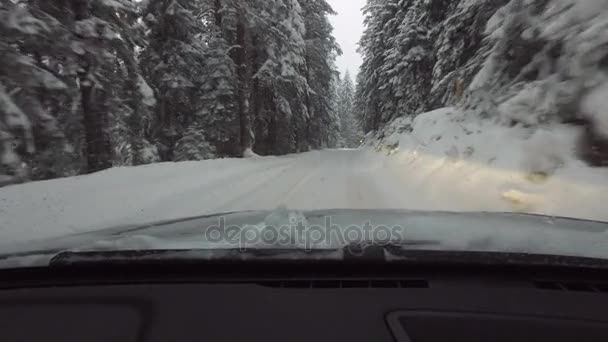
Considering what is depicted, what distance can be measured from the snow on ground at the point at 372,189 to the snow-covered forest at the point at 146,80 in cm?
87

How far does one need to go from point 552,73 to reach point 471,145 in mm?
2489

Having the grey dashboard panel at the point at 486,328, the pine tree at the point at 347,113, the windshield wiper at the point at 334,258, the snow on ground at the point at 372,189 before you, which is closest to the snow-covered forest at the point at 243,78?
the snow on ground at the point at 372,189

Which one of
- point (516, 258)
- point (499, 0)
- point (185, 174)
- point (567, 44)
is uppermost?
point (499, 0)

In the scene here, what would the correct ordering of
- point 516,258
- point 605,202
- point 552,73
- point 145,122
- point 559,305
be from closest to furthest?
point 559,305
point 516,258
point 605,202
point 552,73
point 145,122

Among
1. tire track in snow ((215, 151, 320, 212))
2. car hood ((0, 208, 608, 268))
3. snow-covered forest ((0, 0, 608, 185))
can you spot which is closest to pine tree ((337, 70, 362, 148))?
snow-covered forest ((0, 0, 608, 185))

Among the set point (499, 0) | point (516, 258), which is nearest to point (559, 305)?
point (516, 258)

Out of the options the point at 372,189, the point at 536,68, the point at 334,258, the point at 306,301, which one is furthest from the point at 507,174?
the point at 306,301

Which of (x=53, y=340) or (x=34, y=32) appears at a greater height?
(x=34, y=32)

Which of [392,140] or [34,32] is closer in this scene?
[34,32]

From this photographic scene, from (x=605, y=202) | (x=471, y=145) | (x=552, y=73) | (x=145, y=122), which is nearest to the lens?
(x=605, y=202)

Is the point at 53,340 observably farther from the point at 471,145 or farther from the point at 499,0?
the point at 499,0

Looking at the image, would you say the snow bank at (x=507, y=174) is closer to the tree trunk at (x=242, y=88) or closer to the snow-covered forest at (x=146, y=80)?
the snow-covered forest at (x=146, y=80)

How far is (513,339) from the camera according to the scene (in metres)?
1.47

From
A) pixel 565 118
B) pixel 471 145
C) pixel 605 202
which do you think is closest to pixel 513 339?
pixel 605 202
